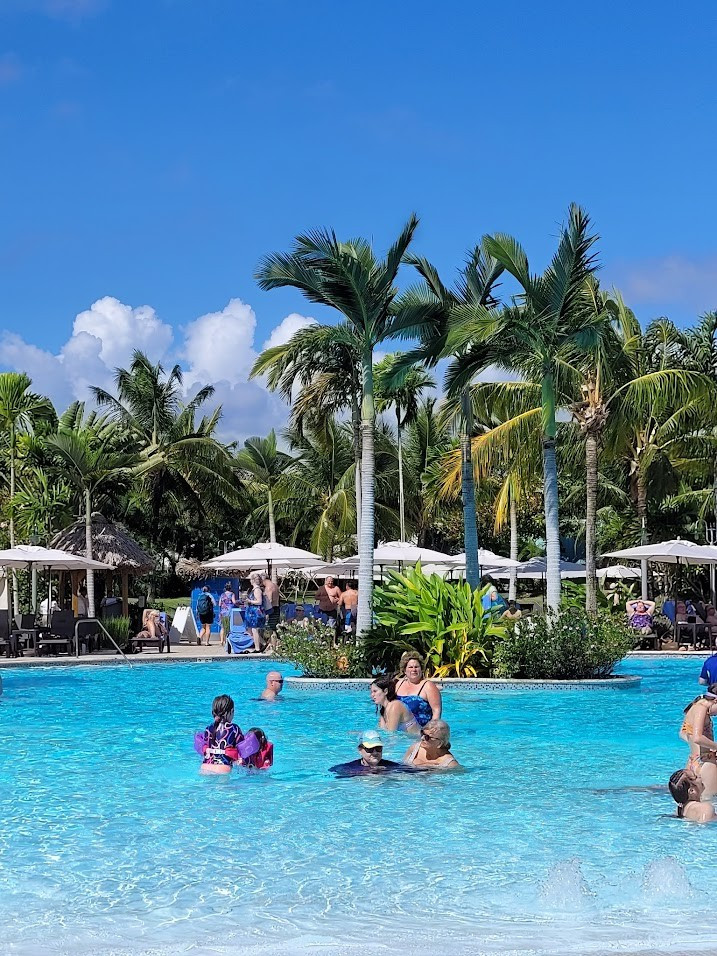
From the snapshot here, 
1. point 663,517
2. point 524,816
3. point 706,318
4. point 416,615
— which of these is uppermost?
point 706,318

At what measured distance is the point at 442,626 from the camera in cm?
1745

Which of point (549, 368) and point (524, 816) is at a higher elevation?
point (549, 368)

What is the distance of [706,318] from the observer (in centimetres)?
3244

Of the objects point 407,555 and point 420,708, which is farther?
point 407,555

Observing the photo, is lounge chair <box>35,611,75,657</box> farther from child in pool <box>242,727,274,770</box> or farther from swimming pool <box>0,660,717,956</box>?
child in pool <box>242,727,274,770</box>

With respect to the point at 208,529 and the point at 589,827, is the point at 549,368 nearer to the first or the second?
the point at 589,827

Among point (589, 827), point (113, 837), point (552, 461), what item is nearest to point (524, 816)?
point (589, 827)

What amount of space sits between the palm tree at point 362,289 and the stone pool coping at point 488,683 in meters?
0.93

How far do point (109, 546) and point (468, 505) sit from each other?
11504mm

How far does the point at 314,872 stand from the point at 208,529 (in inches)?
1564

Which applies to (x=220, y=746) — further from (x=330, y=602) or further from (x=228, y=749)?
(x=330, y=602)

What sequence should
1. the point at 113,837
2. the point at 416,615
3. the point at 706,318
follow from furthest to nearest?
the point at 706,318
the point at 416,615
the point at 113,837

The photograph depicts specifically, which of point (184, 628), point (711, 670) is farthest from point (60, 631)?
point (711, 670)

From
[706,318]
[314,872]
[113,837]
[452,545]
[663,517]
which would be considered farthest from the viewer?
[452,545]
